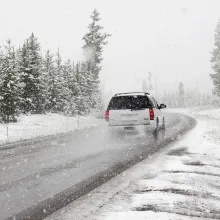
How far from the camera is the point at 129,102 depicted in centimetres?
1733

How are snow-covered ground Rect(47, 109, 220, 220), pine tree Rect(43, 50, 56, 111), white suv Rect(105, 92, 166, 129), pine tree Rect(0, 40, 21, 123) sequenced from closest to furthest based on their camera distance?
1. snow-covered ground Rect(47, 109, 220, 220)
2. white suv Rect(105, 92, 166, 129)
3. pine tree Rect(0, 40, 21, 123)
4. pine tree Rect(43, 50, 56, 111)

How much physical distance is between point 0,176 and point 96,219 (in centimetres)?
357

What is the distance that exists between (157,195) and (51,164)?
12.7 ft

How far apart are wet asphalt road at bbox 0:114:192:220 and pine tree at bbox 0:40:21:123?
12783mm

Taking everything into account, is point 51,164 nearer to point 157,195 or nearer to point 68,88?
point 157,195

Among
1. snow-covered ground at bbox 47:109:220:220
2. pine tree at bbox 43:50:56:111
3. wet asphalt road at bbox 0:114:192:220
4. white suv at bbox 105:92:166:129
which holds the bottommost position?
snow-covered ground at bbox 47:109:220:220

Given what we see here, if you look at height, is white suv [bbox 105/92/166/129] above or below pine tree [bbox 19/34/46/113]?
below

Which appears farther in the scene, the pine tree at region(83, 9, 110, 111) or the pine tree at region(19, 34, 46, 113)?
the pine tree at region(83, 9, 110, 111)

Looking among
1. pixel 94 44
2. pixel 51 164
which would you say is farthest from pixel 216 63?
pixel 51 164

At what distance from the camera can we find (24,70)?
31.9 m

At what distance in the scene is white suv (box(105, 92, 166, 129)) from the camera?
17.0 m

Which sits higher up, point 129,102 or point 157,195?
point 129,102

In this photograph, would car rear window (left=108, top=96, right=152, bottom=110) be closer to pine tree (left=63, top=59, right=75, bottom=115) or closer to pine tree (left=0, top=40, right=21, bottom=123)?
pine tree (left=0, top=40, right=21, bottom=123)

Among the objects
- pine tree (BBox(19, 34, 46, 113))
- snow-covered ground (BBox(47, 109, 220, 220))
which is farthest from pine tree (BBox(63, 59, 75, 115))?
snow-covered ground (BBox(47, 109, 220, 220))
